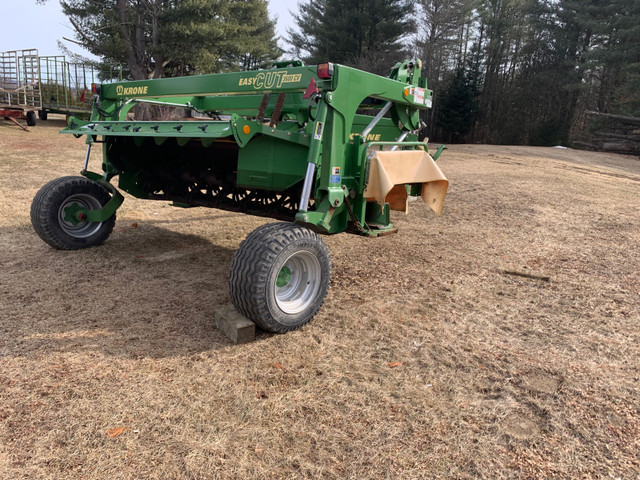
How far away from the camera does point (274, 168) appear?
3.54 metres

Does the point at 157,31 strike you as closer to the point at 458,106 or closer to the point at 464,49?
the point at 458,106

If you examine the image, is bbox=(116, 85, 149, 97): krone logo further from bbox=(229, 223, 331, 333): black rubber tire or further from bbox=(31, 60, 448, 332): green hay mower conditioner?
bbox=(229, 223, 331, 333): black rubber tire

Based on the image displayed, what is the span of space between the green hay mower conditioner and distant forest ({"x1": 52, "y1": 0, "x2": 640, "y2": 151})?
1486 centimetres

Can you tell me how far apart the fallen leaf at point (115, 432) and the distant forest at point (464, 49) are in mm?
18067

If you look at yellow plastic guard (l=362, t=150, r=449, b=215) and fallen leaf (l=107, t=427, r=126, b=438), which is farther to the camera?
yellow plastic guard (l=362, t=150, r=449, b=215)

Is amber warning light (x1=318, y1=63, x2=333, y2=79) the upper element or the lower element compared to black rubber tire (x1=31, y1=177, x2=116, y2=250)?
upper

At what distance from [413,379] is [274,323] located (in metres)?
0.91

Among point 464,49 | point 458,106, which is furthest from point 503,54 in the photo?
point 458,106

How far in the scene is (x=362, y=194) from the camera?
3.49 meters

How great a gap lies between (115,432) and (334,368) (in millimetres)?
1171

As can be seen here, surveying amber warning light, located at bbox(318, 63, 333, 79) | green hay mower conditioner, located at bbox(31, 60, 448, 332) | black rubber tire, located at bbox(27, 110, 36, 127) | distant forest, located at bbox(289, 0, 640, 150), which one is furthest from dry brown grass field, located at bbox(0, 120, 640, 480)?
distant forest, located at bbox(289, 0, 640, 150)

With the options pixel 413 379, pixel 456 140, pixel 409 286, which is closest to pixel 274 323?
pixel 413 379

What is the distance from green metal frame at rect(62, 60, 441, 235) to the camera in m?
3.17

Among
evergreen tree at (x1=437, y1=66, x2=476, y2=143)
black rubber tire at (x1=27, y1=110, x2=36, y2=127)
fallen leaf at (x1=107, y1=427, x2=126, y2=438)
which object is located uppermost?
evergreen tree at (x1=437, y1=66, x2=476, y2=143)
